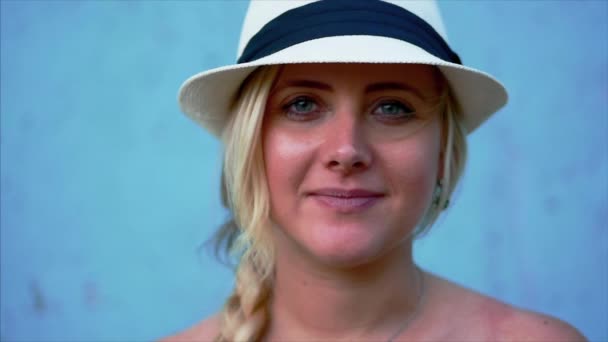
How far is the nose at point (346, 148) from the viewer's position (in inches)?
72.1

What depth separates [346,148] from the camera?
1829 millimetres

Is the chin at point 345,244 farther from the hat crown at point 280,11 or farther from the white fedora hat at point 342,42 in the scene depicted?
the hat crown at point 280,11

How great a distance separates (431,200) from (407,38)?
1.52ft

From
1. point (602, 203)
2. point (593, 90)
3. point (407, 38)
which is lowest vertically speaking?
point (602, 203)

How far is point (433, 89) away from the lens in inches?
80.7

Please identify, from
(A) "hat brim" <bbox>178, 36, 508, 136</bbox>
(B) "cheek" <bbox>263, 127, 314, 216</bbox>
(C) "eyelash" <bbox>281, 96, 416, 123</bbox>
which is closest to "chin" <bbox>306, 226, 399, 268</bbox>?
(B) "cheek" <bbox>263, 127, 314, 216</bbox>

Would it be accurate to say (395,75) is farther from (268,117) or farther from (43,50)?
(43,50)

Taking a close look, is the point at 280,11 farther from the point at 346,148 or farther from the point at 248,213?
the point at 248,213

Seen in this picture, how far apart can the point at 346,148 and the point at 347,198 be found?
0.45ft

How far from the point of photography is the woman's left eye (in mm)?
1954

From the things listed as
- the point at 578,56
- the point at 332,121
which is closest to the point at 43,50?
the point at 332,121

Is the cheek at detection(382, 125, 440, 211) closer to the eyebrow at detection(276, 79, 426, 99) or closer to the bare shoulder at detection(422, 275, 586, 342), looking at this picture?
the eyebrow at detection(276, 79, 426, 99)

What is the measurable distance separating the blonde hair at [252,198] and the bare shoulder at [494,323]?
241mm

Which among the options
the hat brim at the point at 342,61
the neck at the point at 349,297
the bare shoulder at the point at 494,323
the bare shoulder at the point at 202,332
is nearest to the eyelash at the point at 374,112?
the hat brim at the point at 342,61
